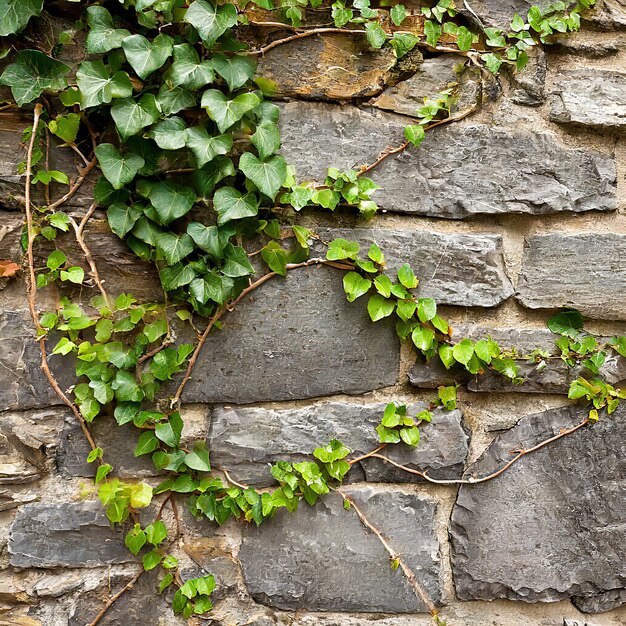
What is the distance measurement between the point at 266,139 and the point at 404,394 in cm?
62

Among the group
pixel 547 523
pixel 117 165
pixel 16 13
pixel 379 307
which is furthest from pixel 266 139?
pixel 547 523

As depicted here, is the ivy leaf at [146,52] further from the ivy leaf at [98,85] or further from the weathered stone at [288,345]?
the weathered stone at [288,345]

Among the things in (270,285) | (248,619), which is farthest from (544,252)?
(248,619)

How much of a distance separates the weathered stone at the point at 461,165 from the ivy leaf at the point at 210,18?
21cm

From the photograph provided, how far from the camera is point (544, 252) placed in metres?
1.20

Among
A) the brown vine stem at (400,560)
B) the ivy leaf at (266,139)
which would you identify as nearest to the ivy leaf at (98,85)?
the ivy leaf at (266,139)

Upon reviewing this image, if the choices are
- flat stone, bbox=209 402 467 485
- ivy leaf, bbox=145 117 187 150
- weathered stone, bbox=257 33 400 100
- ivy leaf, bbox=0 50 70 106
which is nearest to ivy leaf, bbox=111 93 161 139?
ivy leaf, bbox=145 117 187 150

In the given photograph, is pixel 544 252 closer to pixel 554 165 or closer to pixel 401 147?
pixel 554 165

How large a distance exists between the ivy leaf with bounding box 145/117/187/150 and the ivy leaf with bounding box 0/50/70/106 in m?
0.21

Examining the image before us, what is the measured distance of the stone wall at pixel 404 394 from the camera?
1.16 meters

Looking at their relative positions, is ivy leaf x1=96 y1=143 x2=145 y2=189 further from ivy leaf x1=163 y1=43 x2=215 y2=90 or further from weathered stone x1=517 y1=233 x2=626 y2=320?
weathered stone x1=517 y1=233 x2=626 y2=320

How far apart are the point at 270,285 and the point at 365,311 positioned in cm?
21

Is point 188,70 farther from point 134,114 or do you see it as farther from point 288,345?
point 288,345

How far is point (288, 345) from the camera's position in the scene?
3.85 ft
